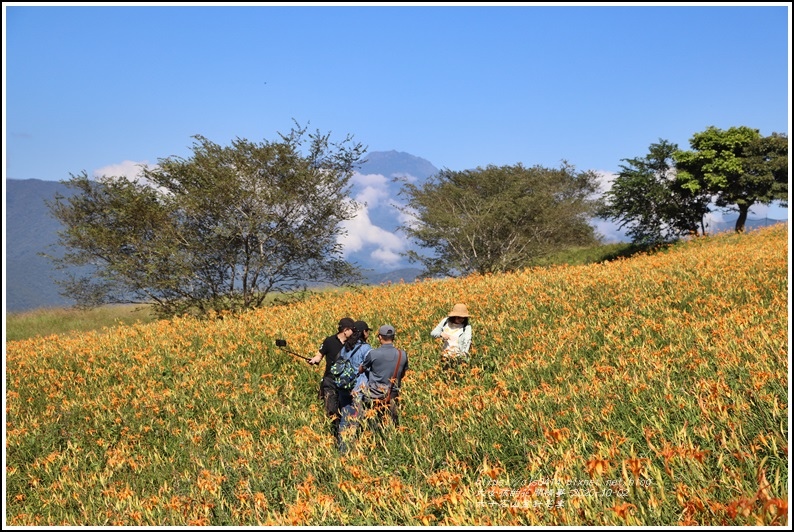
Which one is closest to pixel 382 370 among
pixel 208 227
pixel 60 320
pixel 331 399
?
pixel 331 399

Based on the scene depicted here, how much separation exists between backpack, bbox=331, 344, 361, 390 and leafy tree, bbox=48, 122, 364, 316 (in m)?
14.1

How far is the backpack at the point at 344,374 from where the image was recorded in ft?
22.1

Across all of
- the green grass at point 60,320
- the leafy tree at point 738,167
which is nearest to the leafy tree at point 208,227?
the green grass at point 60,320

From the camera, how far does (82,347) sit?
11.9 metres

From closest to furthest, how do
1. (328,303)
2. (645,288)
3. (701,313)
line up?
(701,313) < (645,288) < (328,303)

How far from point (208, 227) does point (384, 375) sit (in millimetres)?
15837

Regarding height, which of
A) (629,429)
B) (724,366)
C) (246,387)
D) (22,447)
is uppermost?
(724,366)

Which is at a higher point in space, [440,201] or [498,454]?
[440,201]

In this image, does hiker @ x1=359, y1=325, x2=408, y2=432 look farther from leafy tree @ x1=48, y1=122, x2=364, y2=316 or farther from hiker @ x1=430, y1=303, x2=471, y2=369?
leafy tree @ x1=48, y1=122, x2=364, y2=316

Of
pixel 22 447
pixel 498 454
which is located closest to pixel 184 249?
→ pixel 22 447

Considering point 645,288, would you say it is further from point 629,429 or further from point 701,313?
point 629,429

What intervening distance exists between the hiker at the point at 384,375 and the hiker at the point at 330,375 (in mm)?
548

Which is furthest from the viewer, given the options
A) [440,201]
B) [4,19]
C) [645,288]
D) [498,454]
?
[440,201]

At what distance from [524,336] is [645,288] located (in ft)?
11.4
